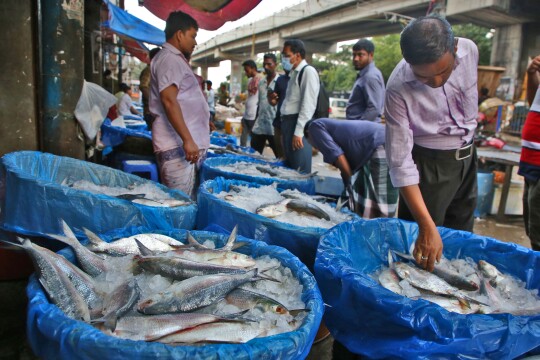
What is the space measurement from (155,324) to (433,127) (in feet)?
6.90

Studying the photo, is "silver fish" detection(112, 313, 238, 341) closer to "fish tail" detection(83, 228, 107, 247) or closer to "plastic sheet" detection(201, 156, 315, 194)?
"fish tail" detection(83, 228, 107, 247)

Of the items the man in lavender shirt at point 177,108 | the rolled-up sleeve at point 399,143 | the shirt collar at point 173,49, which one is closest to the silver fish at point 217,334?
the rolled-up sleeve at point 399,143

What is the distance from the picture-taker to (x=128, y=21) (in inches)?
407

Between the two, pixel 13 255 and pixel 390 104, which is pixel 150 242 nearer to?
pixel 13 255

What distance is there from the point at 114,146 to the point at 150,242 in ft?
14.4

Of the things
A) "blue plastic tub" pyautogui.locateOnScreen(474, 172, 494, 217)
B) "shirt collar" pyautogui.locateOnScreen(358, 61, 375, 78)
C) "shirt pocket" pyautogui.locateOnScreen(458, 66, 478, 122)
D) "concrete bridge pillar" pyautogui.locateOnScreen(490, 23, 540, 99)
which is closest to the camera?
"shirt pocket" pyautogui.locateOnScreen(458, 66, 478, 122)

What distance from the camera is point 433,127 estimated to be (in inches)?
102

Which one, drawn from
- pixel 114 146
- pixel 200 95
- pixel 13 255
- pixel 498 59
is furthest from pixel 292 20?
pixel 13 255

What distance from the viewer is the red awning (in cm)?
559

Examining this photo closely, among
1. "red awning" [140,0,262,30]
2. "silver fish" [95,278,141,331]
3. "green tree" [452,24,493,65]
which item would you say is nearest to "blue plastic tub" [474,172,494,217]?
"red awning" [140,0,262,30]

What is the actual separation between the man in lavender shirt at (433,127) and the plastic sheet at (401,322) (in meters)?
0.46

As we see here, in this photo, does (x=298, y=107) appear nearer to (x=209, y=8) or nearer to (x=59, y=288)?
(x=209, y=8)

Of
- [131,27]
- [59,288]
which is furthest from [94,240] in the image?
[131,27]

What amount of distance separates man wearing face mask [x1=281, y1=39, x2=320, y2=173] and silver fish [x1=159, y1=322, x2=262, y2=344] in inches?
148
